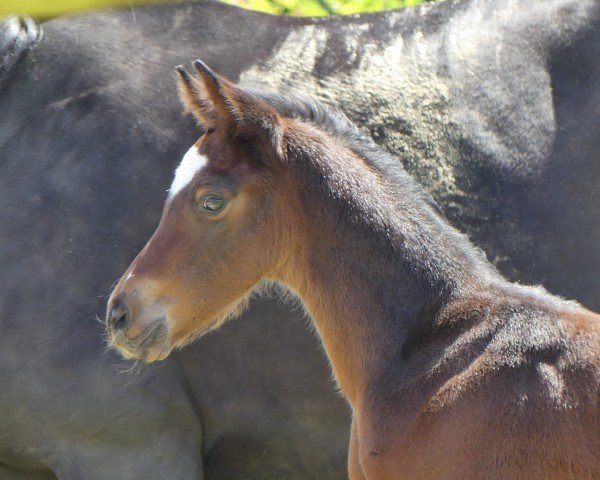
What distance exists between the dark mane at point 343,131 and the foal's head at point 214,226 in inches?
5.3

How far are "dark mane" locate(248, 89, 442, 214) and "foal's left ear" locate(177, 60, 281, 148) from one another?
0.36 feet

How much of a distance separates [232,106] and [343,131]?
46 cm

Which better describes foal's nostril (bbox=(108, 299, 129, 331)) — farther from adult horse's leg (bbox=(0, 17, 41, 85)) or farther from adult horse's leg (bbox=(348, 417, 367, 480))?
adult horse's leg (bbox=(0, 17, 41, 85))

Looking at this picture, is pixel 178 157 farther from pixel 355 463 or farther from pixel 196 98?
pixel 355 463

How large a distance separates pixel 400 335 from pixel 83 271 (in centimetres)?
159

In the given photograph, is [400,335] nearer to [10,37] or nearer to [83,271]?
[83,271]

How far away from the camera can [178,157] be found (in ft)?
16.4

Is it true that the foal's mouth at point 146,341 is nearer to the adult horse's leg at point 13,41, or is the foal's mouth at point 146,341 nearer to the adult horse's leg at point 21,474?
the adult horse's leg at point 21,474

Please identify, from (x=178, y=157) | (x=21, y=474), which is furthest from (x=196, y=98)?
(x=21, y=474)

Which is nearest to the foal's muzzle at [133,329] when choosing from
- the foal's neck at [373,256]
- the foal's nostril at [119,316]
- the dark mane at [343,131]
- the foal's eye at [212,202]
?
the foal's nostril at [119,316]

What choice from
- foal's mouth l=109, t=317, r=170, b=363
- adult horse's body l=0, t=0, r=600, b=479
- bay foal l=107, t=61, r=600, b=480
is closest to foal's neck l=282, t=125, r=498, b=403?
bay foal l=107, t=61, r=600, b=480

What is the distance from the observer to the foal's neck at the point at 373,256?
398 centimetres

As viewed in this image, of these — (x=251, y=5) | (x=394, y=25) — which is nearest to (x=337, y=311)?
(x=394, y=25)

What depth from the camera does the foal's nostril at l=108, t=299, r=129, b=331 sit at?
4.04 metres
